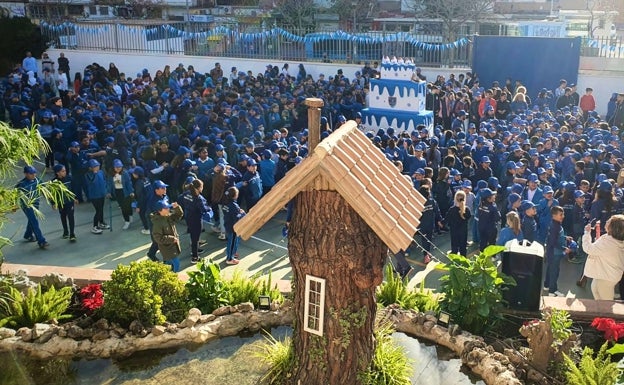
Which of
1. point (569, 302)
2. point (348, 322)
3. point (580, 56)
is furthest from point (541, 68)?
point (348, 322)

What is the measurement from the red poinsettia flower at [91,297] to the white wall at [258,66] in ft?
52.4

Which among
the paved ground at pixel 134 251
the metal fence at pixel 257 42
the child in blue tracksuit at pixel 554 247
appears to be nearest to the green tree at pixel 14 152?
the paved ground at pixel 134 251

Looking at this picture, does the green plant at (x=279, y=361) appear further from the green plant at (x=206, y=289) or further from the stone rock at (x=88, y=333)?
the stone rock at (x=88, y=333)

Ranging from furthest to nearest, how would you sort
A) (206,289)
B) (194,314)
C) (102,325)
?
(206,289)
(194,314)
(102,325)

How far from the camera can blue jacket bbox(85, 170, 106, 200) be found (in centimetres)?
1145

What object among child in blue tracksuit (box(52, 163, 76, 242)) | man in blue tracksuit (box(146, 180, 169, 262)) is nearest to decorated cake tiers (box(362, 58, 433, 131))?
man in blue tracksuit (box(146, 180, 169, 262))

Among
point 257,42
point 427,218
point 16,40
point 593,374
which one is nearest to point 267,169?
point 427,218

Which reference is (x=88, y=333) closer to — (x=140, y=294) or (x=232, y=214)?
(x=140, y=294)

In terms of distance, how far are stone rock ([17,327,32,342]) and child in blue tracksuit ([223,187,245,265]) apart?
346 centimetres

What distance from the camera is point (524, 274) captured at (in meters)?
7.69

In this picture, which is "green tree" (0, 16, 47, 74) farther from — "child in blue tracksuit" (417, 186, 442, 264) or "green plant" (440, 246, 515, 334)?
"green plant" (440, 246, 515, 334)

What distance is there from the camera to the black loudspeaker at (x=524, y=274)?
301 inches

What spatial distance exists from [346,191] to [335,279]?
0.90m

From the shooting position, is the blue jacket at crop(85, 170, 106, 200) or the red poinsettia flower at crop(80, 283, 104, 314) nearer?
the red poinsettia flower at crop(80, 283, 104, 314)
